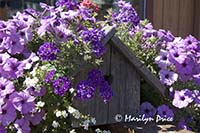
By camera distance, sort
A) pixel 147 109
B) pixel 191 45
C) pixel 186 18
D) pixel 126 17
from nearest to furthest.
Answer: pixel 147 109, pixel 191 45, pixel 126 17, pixel 186 18

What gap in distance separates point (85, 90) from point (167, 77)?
462 millimetres

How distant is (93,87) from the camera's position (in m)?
1.90

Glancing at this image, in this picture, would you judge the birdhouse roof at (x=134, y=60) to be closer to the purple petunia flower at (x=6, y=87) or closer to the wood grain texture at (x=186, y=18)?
the purple petunia flower at (x=6, y=87)

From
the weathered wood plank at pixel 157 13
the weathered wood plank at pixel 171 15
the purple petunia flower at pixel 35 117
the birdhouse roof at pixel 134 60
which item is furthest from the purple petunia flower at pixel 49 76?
the weathered wood plank at pixel 171 15

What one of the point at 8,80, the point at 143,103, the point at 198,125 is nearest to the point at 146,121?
the point at 143,103

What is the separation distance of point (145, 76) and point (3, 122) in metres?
0.66

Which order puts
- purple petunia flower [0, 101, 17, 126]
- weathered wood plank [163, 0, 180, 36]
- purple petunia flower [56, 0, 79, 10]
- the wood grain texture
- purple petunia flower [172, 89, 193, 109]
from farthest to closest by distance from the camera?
the wood grain texture → weathered wood plank [163, 0, 180, 36] → purple petunia flower [56, 0, 79, 10] → purple petunia flower [172, 89, 193, 109] → purple petunia flower [0, 101, 17, 126]

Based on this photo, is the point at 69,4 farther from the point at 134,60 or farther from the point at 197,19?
the point at 197,19

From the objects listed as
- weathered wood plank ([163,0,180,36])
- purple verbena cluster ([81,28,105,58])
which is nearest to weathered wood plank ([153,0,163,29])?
weathered wood plank ([163,0,180,36])

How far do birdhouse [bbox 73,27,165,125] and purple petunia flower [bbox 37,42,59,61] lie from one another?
151mm

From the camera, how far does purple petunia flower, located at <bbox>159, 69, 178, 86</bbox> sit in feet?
7.00

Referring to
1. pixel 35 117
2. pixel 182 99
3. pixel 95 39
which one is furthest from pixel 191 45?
pixel 35 117

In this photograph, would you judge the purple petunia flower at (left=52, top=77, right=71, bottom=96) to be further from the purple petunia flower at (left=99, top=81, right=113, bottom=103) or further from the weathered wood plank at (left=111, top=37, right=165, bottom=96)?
the weathered wood plank at (left=111, top=37, right=165, bottom=96)

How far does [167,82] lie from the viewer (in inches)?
84.1
